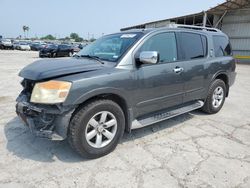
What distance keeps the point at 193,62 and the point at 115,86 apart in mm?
1881

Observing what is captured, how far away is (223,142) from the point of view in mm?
3717

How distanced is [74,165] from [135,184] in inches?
34.2

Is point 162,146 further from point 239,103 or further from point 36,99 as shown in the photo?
point 239,103

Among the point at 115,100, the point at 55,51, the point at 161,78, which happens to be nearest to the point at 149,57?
the point at 161,78

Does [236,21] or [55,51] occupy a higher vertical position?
[236,21]

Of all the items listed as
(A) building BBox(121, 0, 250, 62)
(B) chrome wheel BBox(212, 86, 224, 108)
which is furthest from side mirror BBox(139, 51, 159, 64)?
(A) building BBox(121, 0, 250, 62)

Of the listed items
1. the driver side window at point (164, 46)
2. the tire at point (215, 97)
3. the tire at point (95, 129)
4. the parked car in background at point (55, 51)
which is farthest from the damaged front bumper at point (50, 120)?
the parked car in background at point (55, 51)

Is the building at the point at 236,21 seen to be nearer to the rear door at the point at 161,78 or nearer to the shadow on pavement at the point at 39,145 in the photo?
the rear door at the point at 161,78

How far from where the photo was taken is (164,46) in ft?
12.5

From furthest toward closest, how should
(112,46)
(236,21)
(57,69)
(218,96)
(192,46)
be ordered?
(236,21) < (218,96) < (192,46) < (112,46) < (57,69)

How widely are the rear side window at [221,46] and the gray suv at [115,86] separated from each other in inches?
14.3

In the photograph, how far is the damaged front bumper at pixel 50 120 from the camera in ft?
8.96

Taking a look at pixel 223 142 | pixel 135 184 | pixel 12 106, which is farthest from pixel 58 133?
pixel 12 106

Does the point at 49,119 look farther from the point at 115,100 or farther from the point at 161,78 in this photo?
the point at 161,78
